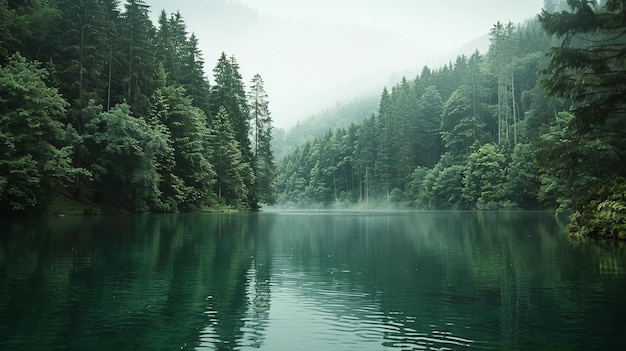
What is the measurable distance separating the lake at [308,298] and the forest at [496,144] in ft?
21.8

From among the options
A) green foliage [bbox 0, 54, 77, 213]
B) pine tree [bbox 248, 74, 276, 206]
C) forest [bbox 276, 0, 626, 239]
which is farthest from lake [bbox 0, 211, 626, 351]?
pine tree [bbox 248, 74, 276, 206]

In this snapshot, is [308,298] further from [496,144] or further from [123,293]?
[496,144]

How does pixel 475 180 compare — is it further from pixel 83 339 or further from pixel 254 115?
pixel 83 339

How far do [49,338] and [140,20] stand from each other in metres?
58.8

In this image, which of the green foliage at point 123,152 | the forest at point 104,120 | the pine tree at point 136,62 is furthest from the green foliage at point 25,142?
the pine tree at point 136,62

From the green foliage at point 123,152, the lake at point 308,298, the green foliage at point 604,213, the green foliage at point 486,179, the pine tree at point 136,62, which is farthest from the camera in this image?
the green foliage at point 486,179

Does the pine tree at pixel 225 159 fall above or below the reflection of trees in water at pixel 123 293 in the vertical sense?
above

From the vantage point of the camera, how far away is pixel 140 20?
199ft

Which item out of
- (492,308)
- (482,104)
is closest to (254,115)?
(482,104)

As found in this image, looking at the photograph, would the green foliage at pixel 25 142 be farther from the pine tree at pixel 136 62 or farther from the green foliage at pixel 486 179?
the green foliage at pixel 486 179

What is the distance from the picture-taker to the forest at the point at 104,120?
36.9 meters

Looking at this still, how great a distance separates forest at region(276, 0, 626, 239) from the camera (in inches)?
909

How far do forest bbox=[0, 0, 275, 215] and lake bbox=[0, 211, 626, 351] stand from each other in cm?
1879

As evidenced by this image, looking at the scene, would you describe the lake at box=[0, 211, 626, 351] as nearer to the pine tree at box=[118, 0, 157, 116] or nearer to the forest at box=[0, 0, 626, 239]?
the forest at box=[0, 0, 626, 239]
